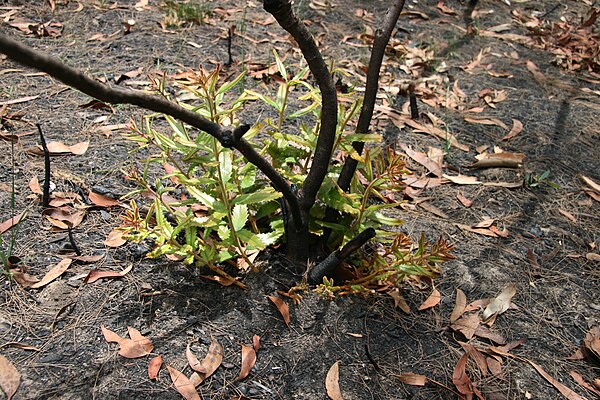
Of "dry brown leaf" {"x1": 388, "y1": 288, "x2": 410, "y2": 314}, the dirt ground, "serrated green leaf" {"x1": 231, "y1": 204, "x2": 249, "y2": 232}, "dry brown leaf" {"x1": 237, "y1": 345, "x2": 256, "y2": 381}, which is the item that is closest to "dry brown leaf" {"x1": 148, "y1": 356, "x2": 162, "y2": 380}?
the dirt ground

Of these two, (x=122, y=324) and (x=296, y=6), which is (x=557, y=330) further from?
(x=296, y=6)

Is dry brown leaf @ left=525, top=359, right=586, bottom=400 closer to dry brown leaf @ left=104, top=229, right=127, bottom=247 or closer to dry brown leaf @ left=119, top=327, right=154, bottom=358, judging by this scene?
dry brown leaf @ left=119, top=327, right=154, bottom=358

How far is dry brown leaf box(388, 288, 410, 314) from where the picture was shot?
215cm

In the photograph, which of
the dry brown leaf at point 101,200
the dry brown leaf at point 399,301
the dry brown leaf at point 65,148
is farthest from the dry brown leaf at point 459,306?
the dry brown leaf at point 65,148

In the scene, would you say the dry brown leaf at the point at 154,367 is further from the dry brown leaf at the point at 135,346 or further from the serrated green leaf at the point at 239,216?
the serrated green leaf at the point at 239,216

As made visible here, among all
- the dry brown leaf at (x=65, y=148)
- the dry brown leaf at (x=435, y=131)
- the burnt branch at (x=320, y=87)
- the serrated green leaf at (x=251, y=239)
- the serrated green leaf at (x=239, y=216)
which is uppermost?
the burnt branch at (x=320, y=87)

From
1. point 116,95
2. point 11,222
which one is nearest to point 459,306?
point 116,95

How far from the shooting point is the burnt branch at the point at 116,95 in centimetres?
105

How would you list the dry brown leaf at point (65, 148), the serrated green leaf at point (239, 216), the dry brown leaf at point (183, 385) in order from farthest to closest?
the dry brown leaf at point (65, 148)
the serrated green leaf at point (239, 216)
the dry brown leaf at point (183, 385)

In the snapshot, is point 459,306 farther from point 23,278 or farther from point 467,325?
point 23,278

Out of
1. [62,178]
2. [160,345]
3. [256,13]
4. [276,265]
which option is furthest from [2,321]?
[256,13]

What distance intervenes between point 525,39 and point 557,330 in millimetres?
3287

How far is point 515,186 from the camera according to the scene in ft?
9.68

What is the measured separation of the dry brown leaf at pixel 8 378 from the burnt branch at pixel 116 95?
3.22 ft
